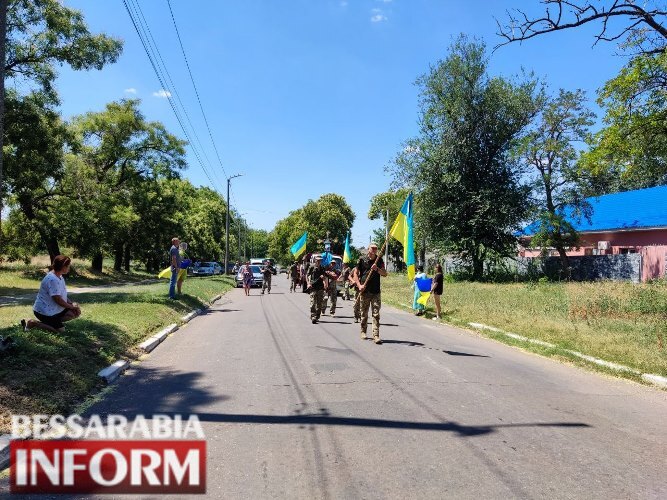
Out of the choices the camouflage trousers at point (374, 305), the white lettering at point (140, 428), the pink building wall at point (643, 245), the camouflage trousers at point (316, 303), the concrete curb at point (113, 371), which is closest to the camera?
the white lettering at point (140, 428)

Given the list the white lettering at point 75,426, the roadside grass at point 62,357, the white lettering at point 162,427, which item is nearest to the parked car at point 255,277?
the roadside grass at point 62,357

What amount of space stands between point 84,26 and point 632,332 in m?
19.9

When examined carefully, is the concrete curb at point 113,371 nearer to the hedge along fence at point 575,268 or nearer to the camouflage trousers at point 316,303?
the camouflage trousers at point 316,303

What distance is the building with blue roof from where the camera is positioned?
83.0 ft

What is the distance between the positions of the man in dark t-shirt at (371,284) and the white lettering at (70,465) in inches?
255

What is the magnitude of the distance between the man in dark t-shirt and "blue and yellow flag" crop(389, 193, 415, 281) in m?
0.85

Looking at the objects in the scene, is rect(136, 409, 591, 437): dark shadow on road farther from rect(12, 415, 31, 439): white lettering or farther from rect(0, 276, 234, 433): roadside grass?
rect(0, 276, 234, 433): roadside grass

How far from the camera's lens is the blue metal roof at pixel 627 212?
29547 millimetres

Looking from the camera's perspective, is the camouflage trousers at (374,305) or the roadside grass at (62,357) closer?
Result: the roadside grass at (62,357)

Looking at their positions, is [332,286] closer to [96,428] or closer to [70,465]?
[96,428]

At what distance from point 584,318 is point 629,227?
1938 cm

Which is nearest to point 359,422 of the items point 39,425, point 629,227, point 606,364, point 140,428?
point 140,428

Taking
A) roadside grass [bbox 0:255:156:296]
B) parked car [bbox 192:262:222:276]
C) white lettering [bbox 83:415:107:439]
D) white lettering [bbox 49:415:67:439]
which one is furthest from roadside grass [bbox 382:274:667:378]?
parked car [bbox 192:262:222:276]

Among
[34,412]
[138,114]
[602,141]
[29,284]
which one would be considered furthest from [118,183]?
[34,412]
